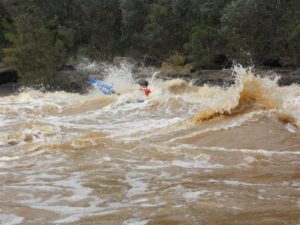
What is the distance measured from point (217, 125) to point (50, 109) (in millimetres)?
6561

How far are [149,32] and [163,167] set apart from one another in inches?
792

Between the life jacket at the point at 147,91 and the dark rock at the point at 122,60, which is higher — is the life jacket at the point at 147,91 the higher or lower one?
the higher one

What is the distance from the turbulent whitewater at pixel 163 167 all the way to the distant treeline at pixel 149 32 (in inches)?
478

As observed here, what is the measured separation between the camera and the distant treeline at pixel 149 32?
21.2 metres

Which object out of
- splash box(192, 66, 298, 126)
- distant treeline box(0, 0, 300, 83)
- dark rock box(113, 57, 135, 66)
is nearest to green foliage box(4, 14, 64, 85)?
distant treeline box(0, 0, 300, 83)

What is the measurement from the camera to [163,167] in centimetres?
548

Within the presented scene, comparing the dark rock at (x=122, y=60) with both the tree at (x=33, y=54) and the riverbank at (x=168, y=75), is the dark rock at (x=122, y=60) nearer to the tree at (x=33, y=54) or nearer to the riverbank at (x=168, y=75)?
the riverbank at (x=168, y=75)

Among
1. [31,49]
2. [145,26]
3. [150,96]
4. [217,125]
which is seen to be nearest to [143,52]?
[145,26]

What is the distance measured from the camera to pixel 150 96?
1297 cm

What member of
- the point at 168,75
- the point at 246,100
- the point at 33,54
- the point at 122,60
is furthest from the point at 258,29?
the point at 246,100

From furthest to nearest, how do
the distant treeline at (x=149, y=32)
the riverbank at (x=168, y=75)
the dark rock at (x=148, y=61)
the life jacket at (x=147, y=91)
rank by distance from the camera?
the dark rock at (x=148, y=61) < the distant treeline at (x=149, y=32) < the riverbank at (x=168, y=75) < the life jacket at (x=147, y=91)

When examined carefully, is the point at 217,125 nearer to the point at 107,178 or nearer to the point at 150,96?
the point at 107,178

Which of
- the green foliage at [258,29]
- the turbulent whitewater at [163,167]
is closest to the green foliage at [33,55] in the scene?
the green foliage at [258,29]

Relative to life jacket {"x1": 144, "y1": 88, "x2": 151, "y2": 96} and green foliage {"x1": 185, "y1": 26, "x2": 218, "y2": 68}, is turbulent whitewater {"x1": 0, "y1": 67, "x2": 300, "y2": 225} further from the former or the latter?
green foliage {"x1": 185, "y1": 26, "x2": 218, "y2": 68}
